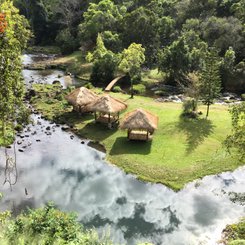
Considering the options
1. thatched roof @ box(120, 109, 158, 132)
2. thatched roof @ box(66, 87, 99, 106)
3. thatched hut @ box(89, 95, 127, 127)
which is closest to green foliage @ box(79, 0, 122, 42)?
thatched roof @ box(66, 87, 99, 106)

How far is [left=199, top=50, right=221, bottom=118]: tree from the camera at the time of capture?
123ft

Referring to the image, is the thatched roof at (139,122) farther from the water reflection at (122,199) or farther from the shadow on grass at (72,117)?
the shadow on grass at (72,117)

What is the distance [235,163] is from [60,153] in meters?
16.3

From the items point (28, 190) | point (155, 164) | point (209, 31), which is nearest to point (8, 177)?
point (28, 190)

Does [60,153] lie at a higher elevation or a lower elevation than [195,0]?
lower

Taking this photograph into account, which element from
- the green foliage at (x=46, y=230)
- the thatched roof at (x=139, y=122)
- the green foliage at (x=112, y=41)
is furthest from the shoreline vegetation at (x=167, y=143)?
the green foliage at (x=112, y=41)

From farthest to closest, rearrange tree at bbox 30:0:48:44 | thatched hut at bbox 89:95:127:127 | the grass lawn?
tree at bbox 30:0:48:44 < thatched hut at bbox 89:95:127:127 < the grass lawn

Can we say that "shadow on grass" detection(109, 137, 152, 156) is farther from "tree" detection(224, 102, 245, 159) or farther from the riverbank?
"tree" detection(224, 102, 245, 159)

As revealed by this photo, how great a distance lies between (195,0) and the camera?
230ft

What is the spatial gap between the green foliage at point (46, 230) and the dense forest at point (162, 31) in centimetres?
2758

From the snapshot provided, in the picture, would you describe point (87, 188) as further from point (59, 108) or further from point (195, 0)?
point (195, 0)

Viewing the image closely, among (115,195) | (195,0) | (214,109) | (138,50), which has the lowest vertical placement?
(115,195)

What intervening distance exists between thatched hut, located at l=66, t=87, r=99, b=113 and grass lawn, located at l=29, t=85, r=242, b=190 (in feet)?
3.43

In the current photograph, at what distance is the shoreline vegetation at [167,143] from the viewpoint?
3034 cm
